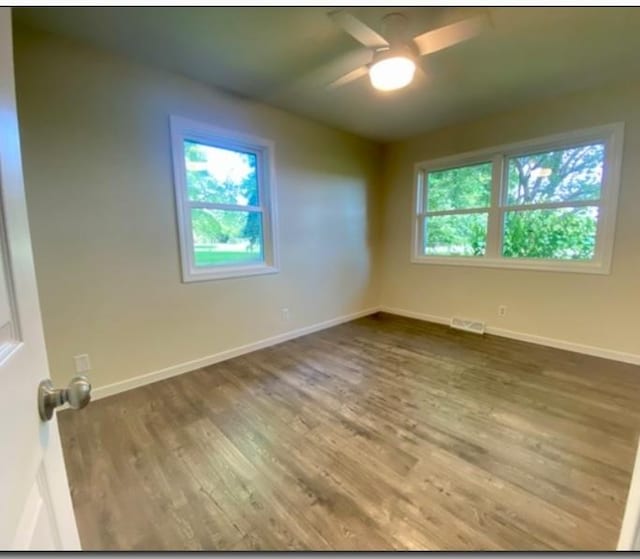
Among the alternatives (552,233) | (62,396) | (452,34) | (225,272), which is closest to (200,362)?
Answer: (225,272)

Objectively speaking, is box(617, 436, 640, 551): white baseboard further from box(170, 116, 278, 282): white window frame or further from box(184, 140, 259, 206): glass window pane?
box(184, 140, 259, 206): glass window pane

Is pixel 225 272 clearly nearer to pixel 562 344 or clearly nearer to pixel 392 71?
pixel 392 71

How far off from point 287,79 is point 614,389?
11.9 ft

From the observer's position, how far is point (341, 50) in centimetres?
229

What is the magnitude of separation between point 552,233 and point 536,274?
455 millimetres

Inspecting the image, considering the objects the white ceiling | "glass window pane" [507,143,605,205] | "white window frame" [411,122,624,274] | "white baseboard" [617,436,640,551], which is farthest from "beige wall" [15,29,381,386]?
"white baseboard" [617,436,640,551]

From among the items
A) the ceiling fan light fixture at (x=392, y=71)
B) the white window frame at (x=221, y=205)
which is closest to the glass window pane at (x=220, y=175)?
the white window frame at (x=221, y=205)

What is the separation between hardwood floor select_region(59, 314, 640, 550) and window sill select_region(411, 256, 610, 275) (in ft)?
2.99

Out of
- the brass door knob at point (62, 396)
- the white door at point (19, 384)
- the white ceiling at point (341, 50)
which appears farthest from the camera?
the white ceiling at point (341, 50)

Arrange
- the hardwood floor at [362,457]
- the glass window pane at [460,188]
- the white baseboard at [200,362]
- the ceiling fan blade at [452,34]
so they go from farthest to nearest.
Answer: the glass window pane at [460,188] < the white baseboard at [200,362] < the ceiling fan blade at [452,34] < the hardwood floor at [362,457]

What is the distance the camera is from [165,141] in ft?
8.55

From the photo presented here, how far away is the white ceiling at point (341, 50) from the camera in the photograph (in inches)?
76.2

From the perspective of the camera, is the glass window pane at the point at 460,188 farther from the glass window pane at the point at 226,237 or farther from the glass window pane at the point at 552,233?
the glass window pane at the point at 226,237

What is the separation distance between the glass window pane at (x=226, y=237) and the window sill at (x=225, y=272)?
0.07m
